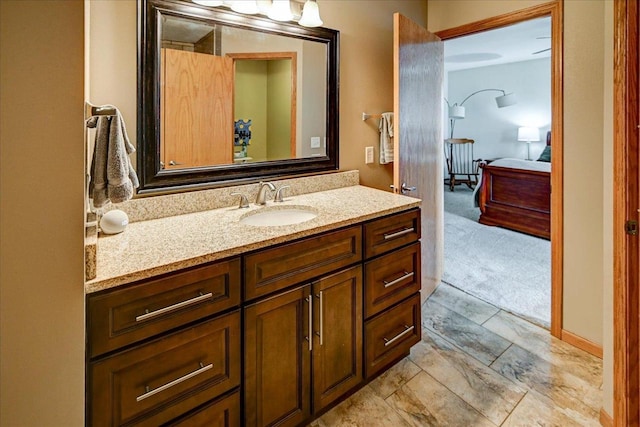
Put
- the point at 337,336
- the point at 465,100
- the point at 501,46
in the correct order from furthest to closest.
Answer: the point at 465,100
the point at 501,46
the point at 337,336

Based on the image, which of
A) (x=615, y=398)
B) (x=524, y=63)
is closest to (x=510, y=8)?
(x=615, y=398)

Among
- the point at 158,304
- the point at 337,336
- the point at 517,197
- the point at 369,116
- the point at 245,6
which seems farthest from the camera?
the point at 517,197

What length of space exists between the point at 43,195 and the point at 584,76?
244 cm

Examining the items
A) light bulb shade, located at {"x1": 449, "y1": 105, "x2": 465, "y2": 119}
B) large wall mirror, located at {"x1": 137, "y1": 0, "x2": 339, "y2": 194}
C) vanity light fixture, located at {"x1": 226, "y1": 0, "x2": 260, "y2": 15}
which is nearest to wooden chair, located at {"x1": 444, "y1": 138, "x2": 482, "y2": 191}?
light bulb shade, located at {"x1": 449, "y1": 105, "x2": 465, "y2": 119}

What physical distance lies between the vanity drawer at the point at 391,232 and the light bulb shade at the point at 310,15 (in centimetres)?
107

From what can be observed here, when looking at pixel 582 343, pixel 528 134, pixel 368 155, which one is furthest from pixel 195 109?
pixel 528 134

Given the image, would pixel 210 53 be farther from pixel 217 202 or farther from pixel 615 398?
pixel 615 398

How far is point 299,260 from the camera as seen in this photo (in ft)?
4.74

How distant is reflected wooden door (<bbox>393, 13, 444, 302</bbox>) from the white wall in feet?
18.0

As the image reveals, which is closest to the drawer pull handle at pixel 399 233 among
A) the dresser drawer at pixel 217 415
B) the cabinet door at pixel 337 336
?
the cabinet door at pixel 337 336

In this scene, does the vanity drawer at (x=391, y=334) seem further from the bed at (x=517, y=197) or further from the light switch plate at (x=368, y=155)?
the bed at (x=517, y=197)

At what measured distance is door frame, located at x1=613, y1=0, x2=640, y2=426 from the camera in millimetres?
1352

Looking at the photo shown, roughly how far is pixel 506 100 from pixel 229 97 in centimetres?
680

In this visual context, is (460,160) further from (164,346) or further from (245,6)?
(164,346)
